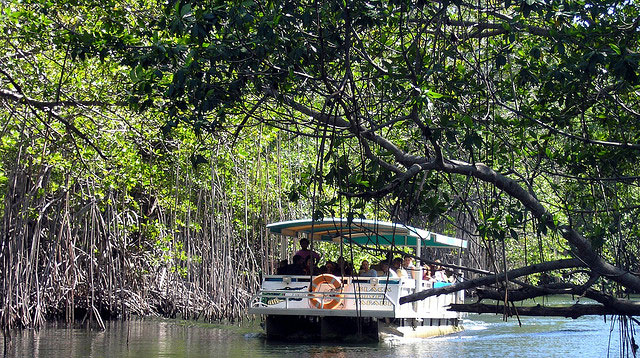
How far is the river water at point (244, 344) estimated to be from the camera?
41.6 ft

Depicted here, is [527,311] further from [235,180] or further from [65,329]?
[235,180]

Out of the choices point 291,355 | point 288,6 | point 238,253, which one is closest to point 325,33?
point 288,6

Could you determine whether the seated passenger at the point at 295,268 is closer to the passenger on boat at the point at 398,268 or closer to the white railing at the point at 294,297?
the white railing at the point at 294,297

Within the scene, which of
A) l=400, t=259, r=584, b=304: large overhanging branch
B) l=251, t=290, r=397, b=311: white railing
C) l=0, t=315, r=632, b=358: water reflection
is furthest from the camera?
l=251, t=290, r=397, b=311: white railing

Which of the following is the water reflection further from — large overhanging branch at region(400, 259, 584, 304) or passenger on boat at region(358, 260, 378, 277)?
large overhanging branch at region(400, 259, 584, 304)

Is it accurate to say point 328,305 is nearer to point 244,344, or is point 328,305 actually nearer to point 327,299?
point 327,299

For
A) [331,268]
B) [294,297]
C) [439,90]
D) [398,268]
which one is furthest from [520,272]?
[398,268]

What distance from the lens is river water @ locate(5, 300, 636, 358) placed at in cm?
1268

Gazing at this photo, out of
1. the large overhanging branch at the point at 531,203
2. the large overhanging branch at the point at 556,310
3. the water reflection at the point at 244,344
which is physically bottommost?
the water reflection at the point at 244,344

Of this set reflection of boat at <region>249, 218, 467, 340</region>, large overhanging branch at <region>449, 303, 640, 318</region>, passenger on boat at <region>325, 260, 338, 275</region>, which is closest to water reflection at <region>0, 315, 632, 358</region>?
reflection of boat at <region>249, 218, 467, 340</region>

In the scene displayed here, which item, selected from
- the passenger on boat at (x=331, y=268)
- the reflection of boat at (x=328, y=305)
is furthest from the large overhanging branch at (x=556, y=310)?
the passenger on boat at (x=331, y=268)

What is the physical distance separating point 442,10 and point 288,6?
1130 millimetres

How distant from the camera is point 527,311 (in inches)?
215

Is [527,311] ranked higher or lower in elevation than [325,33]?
lower
